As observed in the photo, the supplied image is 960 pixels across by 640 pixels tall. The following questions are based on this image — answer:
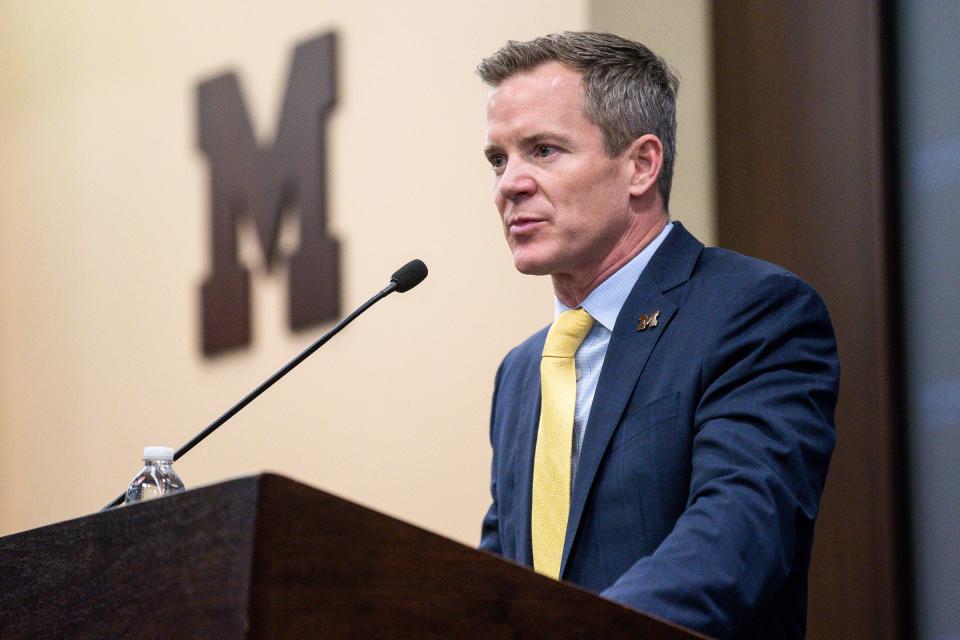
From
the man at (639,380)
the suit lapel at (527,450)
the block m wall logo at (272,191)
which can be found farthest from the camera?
the block m wall logo at (272,191)

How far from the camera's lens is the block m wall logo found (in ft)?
14.8

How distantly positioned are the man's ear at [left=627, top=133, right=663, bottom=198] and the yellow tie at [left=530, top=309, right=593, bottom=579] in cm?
26

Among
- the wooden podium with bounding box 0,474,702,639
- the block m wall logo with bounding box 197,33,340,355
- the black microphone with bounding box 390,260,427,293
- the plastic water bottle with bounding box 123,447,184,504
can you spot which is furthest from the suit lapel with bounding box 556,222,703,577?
the block m wall logo with bounding box 197,33,340,355

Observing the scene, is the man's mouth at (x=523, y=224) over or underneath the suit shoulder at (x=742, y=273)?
over

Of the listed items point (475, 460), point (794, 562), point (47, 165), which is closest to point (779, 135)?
point (475, 460)

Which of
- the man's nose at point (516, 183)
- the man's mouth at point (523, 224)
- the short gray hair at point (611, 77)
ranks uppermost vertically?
the short gray hair at point (611, 77)

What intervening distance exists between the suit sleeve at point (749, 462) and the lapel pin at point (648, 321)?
13 centimetres

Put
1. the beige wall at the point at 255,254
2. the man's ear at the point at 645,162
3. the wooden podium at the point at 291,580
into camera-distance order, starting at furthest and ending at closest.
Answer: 1. the beige wall at the point at 255,254
2. the man's ear at the point at 645,162
3. the wooden podium at the point at 291,580

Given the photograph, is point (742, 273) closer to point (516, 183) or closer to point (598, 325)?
point (598, 325)

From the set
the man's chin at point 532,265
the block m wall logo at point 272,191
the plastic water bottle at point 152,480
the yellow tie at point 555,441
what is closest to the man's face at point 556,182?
the man's chin at point 532,265

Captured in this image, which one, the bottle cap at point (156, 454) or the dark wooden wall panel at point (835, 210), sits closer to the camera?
the bottle cap at point (156, 454)

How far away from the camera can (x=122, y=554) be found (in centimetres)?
139

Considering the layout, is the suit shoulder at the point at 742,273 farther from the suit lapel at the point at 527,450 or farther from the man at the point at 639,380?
the suit lapel at the point at 527,450

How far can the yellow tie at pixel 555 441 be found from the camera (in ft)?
7.50
